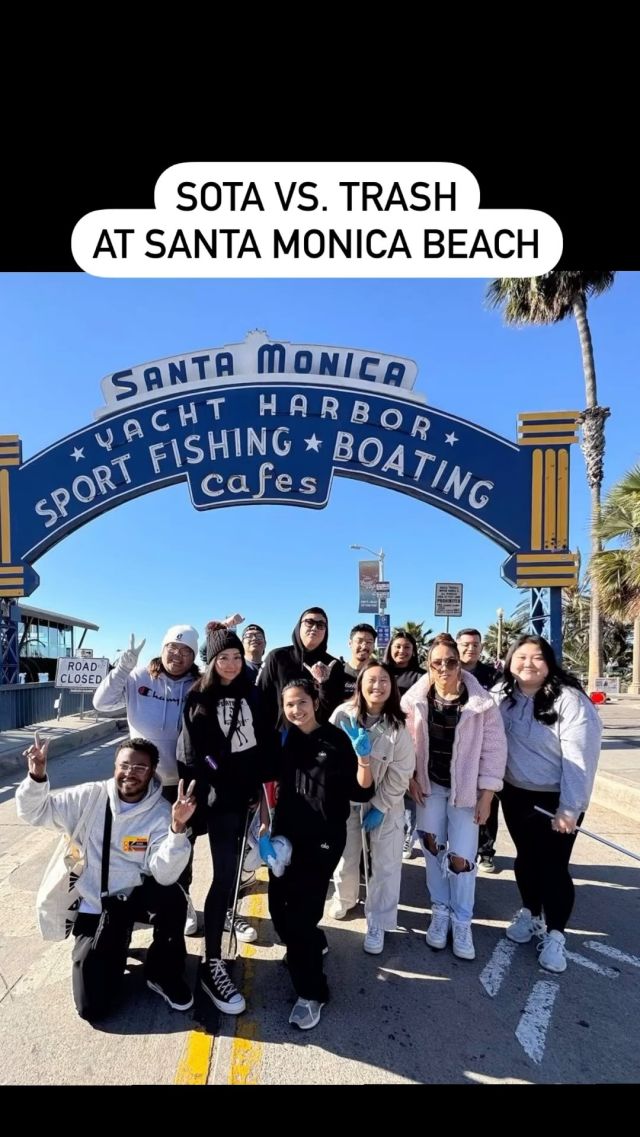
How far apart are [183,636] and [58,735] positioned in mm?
7085

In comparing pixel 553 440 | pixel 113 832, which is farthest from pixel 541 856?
pixel 553 440

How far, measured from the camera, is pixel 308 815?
2.65 meters

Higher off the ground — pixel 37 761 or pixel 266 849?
pixel 37 761

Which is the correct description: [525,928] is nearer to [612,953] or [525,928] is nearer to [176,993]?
[612,953]

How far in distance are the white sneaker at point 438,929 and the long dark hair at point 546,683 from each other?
127 cm

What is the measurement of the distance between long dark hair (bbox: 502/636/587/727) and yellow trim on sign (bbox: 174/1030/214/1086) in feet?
7.36

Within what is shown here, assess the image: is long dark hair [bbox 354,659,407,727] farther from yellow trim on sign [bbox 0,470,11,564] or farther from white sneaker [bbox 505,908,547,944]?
yellow trim on sign [bbox 0,470,11,564]

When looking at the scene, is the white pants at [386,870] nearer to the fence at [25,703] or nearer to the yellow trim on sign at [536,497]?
the yellow trim on sign at [536,497]

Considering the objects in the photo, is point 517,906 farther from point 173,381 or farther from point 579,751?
point 173,381

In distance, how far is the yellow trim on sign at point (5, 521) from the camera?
7.77 m

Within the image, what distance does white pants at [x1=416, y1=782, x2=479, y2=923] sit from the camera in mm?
3002

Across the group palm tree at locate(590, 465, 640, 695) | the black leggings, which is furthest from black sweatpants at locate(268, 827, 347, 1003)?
palm tree at locate(590, 465, 640, 695)

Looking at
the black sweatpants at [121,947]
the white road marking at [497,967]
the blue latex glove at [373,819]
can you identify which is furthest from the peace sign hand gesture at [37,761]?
the white road marking at [497,967]
